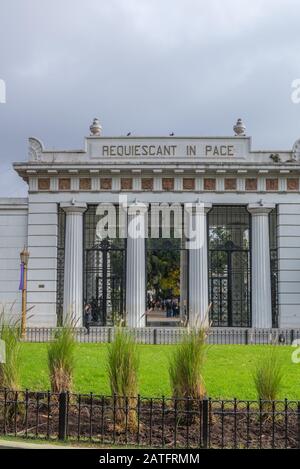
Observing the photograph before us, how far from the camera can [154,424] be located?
8797 millimetres

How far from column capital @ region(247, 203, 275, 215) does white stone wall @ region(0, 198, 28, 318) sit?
1127 centimetres

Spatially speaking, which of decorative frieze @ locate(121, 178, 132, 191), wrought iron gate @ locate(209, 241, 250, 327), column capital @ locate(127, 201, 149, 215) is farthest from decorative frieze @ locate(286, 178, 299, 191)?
decorative frieze @ locate(121, 178, 132, 191)

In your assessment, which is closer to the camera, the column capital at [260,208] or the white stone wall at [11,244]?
the column capital at [260,208]

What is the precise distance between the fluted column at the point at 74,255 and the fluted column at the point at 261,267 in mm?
8435

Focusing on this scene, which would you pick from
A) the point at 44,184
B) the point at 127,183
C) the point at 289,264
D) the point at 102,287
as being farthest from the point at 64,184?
the point at 289,264

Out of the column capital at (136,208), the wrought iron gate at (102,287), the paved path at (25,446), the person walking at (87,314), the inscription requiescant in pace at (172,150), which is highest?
the inscription requiescant in pace at (172,150)

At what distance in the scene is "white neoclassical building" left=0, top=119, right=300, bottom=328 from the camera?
1115 inches

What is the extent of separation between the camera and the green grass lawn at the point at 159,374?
11.6 meters

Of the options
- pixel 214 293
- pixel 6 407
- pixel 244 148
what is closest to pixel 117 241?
pixel 214 293

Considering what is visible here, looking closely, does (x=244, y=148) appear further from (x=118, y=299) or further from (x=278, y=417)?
(x=278, y=417)

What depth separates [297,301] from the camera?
28562 millimetres

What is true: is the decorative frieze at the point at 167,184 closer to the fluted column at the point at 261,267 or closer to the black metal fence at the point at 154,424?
the fluted column at the point at 261,267

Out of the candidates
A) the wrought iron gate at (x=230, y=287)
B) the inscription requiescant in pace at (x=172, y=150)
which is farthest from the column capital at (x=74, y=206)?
the wrought iron gate at (x=230, y=287)

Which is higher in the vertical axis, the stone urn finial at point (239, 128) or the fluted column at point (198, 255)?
the stone urn finial at point (239, 128)
